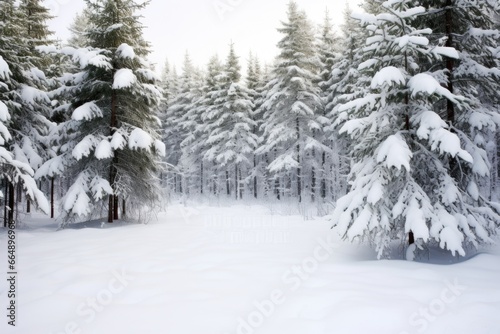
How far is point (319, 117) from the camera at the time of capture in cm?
2008

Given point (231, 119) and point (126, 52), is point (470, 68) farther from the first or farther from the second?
point (231, 119)

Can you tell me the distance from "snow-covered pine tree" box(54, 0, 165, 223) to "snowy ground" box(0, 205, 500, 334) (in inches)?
163

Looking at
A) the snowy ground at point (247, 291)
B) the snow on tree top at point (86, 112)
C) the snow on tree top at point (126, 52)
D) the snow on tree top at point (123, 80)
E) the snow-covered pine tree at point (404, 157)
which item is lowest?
the snowy ground at point (247, 291)

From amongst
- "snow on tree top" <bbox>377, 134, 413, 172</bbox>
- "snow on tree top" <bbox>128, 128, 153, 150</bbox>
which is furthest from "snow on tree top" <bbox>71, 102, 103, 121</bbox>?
"snow on tree top" <bbox>377, 134, 413, 172</bbox>

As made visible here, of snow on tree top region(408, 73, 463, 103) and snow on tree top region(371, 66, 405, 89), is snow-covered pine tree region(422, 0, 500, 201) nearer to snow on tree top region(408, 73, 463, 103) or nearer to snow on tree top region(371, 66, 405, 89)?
snow on tree top region(408, 73, 463, 103)

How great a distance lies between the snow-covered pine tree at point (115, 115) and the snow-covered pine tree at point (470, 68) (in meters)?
9.14

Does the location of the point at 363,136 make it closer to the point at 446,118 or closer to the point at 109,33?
the point at 446,118

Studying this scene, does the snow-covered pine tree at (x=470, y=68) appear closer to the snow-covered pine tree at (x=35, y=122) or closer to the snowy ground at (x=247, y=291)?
the snowy ground at (x=247, y=291)

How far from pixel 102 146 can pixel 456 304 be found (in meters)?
10.3

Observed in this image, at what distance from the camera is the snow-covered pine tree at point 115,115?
10.4 meters

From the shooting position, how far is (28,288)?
15.6 ft

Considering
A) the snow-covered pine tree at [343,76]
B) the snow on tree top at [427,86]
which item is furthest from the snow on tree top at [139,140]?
the snow-covered pine tree at [343,76]

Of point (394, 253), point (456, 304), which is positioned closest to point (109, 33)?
point (394, 253)

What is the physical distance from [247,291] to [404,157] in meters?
3.54
